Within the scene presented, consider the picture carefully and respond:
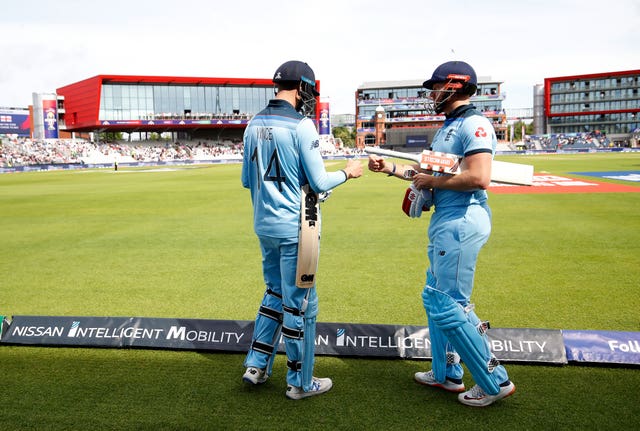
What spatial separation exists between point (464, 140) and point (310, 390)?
2.13 metres

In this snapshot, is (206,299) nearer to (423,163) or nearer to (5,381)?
(5,381)

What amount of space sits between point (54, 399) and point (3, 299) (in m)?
3.57

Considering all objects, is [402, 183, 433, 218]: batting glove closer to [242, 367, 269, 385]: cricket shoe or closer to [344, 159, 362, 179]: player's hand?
[344, 159, 362, 179]: player's hand

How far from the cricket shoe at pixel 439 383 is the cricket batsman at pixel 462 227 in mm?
151

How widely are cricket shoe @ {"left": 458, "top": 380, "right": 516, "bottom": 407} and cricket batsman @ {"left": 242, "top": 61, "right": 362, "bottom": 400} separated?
1.03 m

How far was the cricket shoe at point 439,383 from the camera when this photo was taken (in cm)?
388

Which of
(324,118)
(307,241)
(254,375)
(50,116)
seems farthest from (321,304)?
(50,116)

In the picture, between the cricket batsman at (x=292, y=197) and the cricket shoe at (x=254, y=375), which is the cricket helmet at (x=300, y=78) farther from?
the cricket shoe at (x=254, y=375)

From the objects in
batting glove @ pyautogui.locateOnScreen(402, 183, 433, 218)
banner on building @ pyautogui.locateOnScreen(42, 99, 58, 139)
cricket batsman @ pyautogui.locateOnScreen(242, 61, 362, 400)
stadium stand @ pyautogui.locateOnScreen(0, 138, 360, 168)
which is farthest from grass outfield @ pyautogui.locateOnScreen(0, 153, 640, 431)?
banner on building @ pyautogui.locateOnScreen(42, 99, 58, 139)

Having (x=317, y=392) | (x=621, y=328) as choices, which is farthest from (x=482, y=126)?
(x=621, y=328)

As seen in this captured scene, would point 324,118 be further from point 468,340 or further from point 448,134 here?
point 468,340

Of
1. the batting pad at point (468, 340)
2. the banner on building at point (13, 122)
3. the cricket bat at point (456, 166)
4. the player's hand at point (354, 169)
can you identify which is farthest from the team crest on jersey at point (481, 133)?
the banner on building at point (13, 122)

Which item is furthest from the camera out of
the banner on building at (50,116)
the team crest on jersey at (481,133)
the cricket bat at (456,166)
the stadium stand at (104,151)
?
the banner on building at (50,116)

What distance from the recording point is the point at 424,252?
9.02m
